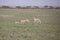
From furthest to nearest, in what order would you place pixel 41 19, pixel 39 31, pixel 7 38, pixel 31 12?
pixel 31 12 → pixel 41 19 → pixel 39 31 → pixel 7 38

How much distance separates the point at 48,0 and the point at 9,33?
84cm

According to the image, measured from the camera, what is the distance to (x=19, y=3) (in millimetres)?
1896

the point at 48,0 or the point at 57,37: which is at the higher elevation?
the point at 48,0

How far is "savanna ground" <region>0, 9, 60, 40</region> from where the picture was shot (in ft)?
4.18

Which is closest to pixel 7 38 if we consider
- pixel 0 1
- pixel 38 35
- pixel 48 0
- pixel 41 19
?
pixel 38 35

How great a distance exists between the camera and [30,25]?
149cm

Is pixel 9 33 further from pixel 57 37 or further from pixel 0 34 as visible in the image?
pixel 57 37

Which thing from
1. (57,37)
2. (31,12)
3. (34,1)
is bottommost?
(57,37)

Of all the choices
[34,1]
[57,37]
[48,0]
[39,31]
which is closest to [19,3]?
[34,1]

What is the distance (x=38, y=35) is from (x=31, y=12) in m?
0.58

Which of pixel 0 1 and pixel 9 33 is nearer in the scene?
pixel 9 33

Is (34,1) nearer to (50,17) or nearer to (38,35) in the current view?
(50,17)

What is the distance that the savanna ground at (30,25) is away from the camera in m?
1.27

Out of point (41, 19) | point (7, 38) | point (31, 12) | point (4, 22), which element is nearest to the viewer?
point (7, 38)
